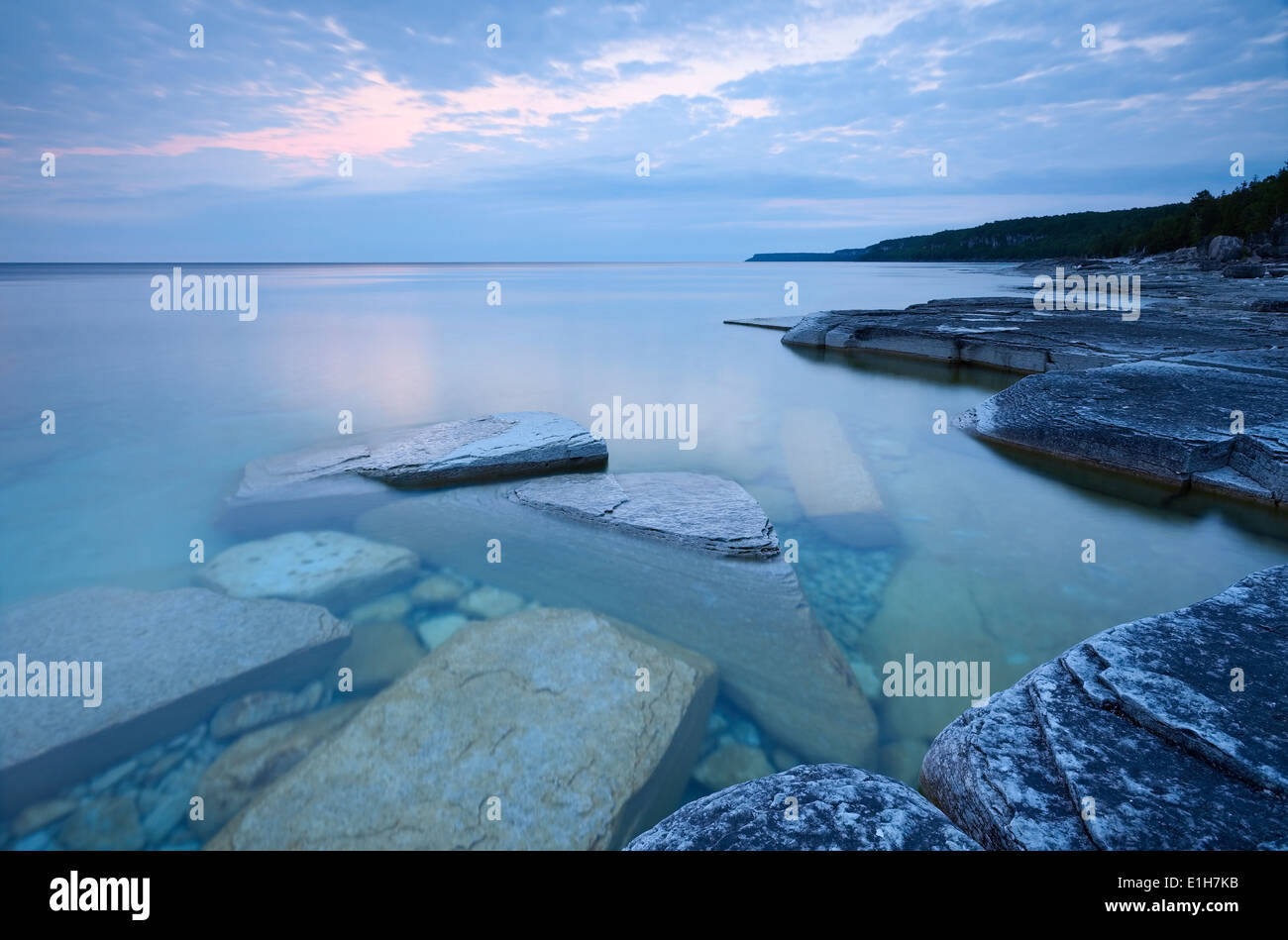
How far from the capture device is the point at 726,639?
3193 mm

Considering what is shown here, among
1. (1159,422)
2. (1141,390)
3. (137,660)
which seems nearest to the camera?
(137,660)

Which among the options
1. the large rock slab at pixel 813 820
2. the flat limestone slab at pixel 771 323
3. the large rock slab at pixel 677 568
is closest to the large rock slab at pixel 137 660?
the large rock slab at pixel 677 568

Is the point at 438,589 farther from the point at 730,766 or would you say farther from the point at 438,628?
the point at 730,766

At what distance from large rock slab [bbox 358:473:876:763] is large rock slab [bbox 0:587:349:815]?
42.7 inches

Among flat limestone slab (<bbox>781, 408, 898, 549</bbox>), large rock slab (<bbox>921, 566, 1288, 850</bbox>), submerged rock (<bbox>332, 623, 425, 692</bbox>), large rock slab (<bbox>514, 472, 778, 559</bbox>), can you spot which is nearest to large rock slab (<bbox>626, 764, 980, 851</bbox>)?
large rock slab (<bbox>921, 566, 1288, 850</bbox>)

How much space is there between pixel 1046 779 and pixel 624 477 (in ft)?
12.4

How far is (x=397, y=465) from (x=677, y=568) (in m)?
2.76

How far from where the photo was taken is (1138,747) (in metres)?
1.77

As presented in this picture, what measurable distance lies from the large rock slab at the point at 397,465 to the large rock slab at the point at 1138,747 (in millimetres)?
4008

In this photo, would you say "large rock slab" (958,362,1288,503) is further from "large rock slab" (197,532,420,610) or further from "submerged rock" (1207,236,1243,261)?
"submerged rock" (1207,236,1243,261)

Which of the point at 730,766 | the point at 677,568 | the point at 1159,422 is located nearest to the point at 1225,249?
the point at 1159,422

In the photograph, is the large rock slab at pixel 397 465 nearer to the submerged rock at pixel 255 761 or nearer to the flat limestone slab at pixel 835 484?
the flat limestone slab at pixel 835 484

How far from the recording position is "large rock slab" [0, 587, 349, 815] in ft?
7.81
